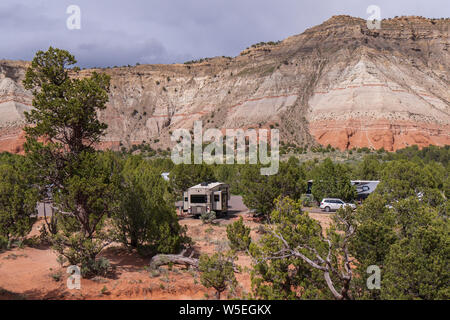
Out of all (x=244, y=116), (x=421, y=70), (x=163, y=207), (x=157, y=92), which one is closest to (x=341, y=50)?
(x=421, y=70)

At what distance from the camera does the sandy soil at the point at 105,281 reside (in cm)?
1041

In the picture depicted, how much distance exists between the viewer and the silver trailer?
23500mm

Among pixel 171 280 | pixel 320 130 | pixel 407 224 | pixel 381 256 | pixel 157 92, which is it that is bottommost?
pixel 171 280

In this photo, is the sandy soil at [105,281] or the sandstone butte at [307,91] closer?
the sandy soil at [105,281]

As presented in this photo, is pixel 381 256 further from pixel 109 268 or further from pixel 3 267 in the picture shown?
pixel 3 267

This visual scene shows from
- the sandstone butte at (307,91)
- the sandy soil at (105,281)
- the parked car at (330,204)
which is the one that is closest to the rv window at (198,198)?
the sandy soil at (105,281)

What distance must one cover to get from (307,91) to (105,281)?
7749 cm

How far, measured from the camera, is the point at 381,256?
9.08m

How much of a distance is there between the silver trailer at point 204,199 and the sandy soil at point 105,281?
8735 millimetres

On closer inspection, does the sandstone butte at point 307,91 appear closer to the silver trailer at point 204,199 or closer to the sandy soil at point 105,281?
the silver trailer at point 204,199
